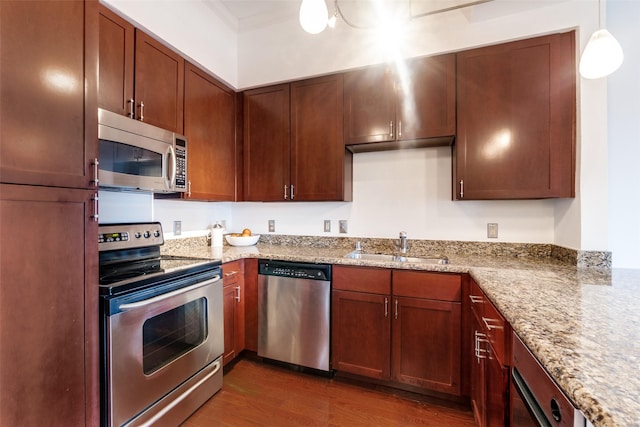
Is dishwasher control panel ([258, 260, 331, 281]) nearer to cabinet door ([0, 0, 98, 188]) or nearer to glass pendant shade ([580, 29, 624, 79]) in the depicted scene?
cabinet door ([0, 0, 98, 188])

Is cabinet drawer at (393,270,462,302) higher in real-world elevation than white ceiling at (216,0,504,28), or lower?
lower

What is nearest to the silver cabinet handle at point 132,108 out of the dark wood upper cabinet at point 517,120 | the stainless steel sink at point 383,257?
the stainless steel sink at point 383,257

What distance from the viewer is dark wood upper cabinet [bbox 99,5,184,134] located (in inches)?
62.2

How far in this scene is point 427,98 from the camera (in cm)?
206

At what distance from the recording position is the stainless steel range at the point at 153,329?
126cm

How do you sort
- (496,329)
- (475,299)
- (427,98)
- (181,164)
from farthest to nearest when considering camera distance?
(427,98), (181,164), (475,299), (496,329)

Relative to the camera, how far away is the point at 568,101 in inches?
69.6

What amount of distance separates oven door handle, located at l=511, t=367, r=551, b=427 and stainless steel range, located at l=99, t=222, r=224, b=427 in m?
1.59

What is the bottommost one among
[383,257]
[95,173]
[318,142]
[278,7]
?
[383,257]

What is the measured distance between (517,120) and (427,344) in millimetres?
1606

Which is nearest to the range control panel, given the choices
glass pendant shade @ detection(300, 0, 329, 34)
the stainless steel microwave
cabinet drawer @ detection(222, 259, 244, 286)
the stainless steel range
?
the stainless steel range

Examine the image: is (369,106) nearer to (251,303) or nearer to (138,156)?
(138,156)

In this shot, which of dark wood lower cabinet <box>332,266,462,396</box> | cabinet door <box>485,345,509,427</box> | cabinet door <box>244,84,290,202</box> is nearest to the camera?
cabinet door <box>485,345,509,427</box>

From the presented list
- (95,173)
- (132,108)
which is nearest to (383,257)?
(95,173)
